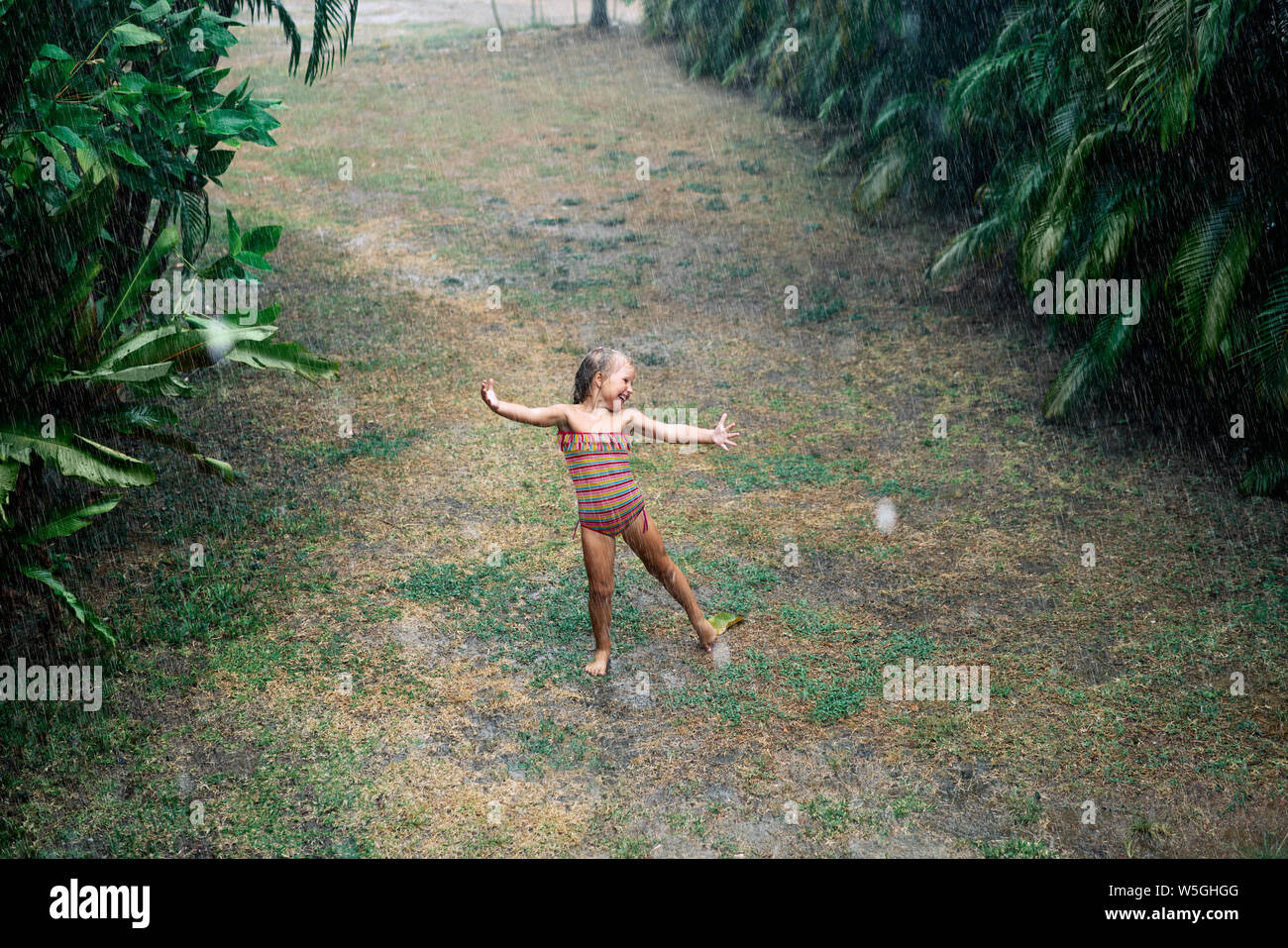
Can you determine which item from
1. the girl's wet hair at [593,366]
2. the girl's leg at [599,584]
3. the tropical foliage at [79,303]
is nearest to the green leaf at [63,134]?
the tropical foliage at [79,303]

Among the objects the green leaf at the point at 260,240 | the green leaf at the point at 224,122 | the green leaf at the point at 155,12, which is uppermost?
the green leaf at the point at 155,12

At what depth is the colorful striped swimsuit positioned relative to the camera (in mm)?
5332

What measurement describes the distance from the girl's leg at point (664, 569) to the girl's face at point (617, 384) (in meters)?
0.62

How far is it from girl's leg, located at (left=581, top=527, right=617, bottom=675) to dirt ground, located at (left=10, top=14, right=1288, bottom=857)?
17 centimetres

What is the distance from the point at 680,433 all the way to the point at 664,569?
0.80 meters

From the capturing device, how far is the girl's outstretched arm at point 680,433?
5.12m

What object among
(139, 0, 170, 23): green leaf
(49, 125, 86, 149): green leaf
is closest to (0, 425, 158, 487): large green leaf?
(49, 125, 86, 149): green leaf

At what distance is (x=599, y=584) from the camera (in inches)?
220

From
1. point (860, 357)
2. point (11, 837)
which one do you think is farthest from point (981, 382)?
point (11, 837)

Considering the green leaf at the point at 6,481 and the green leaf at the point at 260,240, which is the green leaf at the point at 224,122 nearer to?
the green leaf at the point at 260,240

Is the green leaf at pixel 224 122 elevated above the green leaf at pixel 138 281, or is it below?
above

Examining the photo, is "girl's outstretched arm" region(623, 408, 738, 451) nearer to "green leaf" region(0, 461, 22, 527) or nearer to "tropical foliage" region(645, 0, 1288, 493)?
"green leaf" region(0, 461, 22, 527)

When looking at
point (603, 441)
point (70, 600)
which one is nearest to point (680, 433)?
point (603, 441)

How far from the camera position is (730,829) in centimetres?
476
